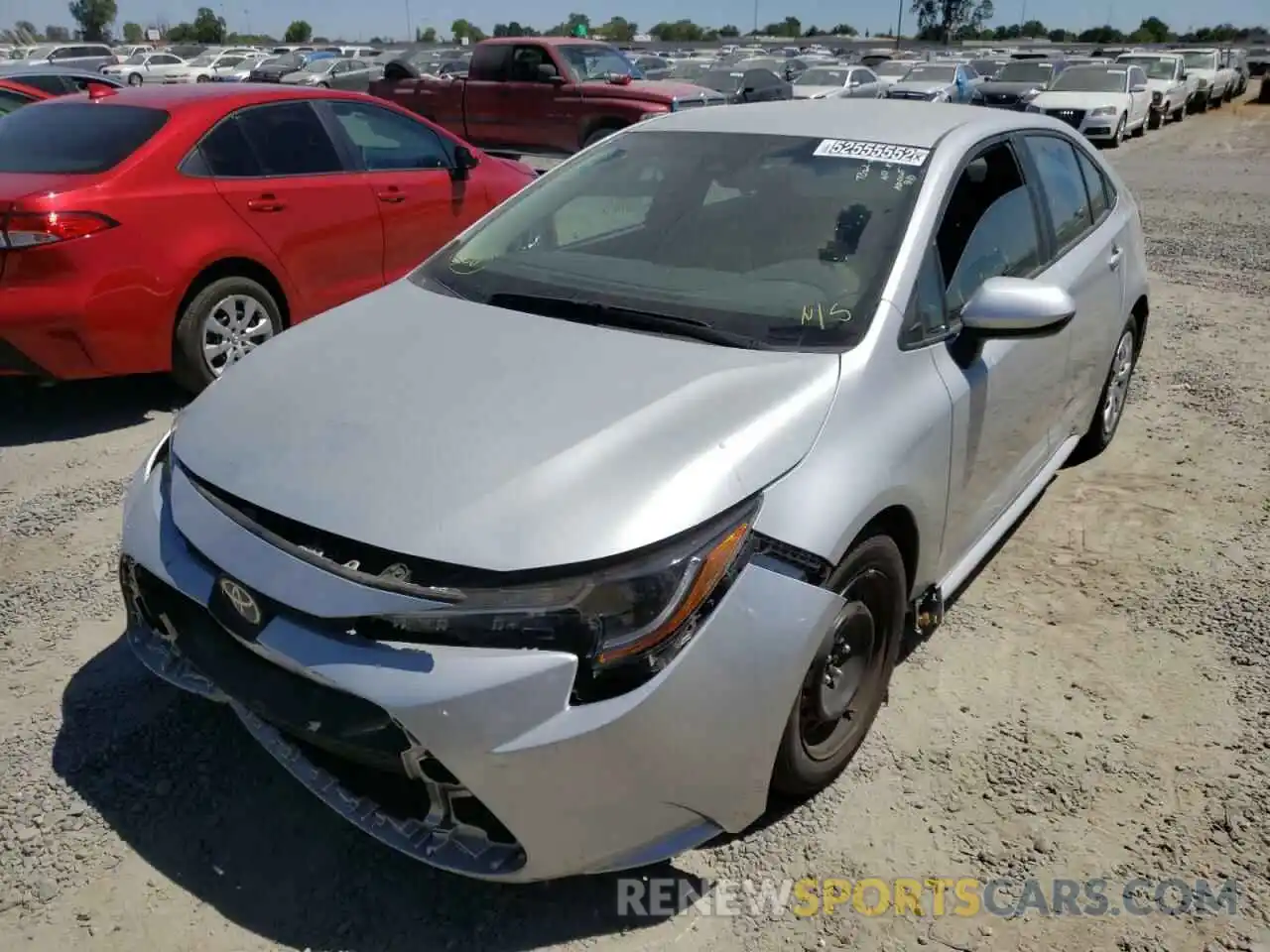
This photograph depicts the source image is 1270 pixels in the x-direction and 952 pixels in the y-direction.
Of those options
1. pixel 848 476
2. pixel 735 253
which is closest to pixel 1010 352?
pixel 735 253

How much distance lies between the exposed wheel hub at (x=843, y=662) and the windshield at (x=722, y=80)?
A: 2445cm

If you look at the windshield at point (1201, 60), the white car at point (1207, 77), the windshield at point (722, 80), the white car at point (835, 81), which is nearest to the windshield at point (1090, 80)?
the white car at point (835, 81)

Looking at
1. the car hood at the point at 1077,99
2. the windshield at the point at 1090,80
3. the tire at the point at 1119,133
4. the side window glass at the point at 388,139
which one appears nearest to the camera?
the side window glass at the point at 388,139

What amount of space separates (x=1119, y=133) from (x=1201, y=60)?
1465cm

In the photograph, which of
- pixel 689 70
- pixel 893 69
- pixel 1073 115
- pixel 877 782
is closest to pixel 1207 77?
pixel 893 69

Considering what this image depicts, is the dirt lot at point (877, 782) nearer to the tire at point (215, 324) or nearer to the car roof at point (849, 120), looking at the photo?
the tire at point (215, 324)

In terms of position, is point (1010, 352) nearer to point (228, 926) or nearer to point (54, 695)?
point (228, 926)

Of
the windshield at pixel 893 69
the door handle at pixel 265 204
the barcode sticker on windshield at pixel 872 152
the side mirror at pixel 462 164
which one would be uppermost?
the windshield at pixel 893 69

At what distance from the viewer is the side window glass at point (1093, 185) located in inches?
175

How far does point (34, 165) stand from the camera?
5227 mm

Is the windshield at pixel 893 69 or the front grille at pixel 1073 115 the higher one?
the windshield at pixel 893 69

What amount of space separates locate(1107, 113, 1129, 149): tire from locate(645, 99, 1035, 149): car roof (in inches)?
734

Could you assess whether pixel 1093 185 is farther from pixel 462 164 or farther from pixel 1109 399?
pixel 462 164

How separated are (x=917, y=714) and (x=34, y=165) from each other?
492cm
